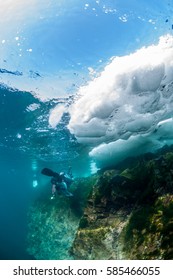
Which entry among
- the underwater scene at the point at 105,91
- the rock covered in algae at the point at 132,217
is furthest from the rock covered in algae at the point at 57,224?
the rock covered in algae at the point at 132,217

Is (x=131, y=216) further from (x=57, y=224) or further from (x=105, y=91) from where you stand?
(x=57, y=224)

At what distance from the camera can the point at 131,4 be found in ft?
30.3

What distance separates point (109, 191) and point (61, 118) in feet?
20.8

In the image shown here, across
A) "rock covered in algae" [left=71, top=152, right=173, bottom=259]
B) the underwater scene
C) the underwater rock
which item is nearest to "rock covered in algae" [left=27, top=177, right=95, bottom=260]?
the underwater scene

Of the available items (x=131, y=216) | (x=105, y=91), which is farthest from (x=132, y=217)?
(x=105, y=91)

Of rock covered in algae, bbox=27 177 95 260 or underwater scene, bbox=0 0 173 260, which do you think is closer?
underwater scene, bbox=0 0 173 260

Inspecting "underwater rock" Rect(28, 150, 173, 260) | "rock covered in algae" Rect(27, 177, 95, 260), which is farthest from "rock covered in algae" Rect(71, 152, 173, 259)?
"rock covered in algae" Rect(27, 177, 95, 260)

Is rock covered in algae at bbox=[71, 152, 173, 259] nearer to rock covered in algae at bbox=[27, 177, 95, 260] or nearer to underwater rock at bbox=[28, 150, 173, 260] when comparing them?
underwater rock at bbox=[28, 150, 173, 260]

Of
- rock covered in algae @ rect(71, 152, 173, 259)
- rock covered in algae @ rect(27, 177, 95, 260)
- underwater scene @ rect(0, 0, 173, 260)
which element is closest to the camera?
rock covered in algae @ rect(71, 152, 173, 259)

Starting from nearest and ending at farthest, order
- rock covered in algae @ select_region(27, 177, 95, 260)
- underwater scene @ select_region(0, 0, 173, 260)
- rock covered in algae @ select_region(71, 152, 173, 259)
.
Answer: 1. rock covered in algae @ select_region(71, 152, 173, 259)
2. underwater scene @ select_region(0, 0, 173, 260)
3. rock covered in algae @ select_region(27, 177, 95, 260)

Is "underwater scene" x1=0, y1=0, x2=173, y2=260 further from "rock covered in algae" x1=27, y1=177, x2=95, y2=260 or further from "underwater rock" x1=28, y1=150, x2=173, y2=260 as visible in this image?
"rock covered in algae" x1=27, y1=177, x2=95, y2=260

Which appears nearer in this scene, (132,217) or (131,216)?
(132,217)

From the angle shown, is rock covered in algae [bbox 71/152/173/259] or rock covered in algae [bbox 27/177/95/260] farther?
rock covered in algae [bbox 27/177/95/260]

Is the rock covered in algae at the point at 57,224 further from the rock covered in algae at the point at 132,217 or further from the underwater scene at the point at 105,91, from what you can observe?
the rock covered in algae at the point at 132,217
